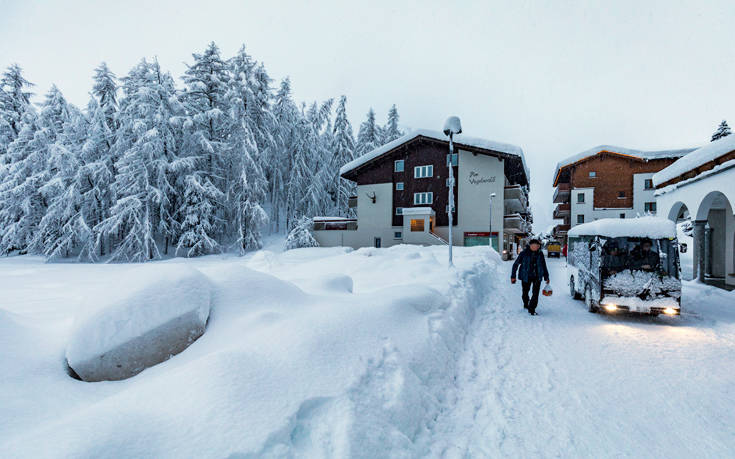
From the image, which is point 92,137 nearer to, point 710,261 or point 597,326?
point 597,326

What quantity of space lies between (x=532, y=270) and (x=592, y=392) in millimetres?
4394

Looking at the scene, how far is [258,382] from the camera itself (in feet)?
8.65

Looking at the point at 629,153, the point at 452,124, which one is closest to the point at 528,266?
the point at 452,124

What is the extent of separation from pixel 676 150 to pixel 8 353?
52.7m

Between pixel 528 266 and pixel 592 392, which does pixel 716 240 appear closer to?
pixel 528 266

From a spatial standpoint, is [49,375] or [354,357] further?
[354,357]

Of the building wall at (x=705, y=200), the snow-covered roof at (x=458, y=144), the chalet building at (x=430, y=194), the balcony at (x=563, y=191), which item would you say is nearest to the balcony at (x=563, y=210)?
the balcony at (x=563, y=191)

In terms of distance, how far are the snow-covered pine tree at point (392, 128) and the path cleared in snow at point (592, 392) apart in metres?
41.5

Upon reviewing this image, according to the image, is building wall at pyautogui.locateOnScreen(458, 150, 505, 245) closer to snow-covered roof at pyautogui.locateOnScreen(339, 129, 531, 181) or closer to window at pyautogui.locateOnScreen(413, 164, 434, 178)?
snow-covered roof at pyautogui.locateOnScreen(339, 129, 531, 181)

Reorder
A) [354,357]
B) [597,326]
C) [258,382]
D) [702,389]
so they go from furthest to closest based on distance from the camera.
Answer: [597,326] → [702,389] → [354,357] → [258,382]

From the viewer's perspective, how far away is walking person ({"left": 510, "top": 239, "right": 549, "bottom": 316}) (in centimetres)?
765

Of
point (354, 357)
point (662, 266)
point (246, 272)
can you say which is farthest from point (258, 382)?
point (662, 266)

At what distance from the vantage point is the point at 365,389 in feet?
9.93

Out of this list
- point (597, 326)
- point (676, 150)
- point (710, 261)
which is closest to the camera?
point (597, 326)
